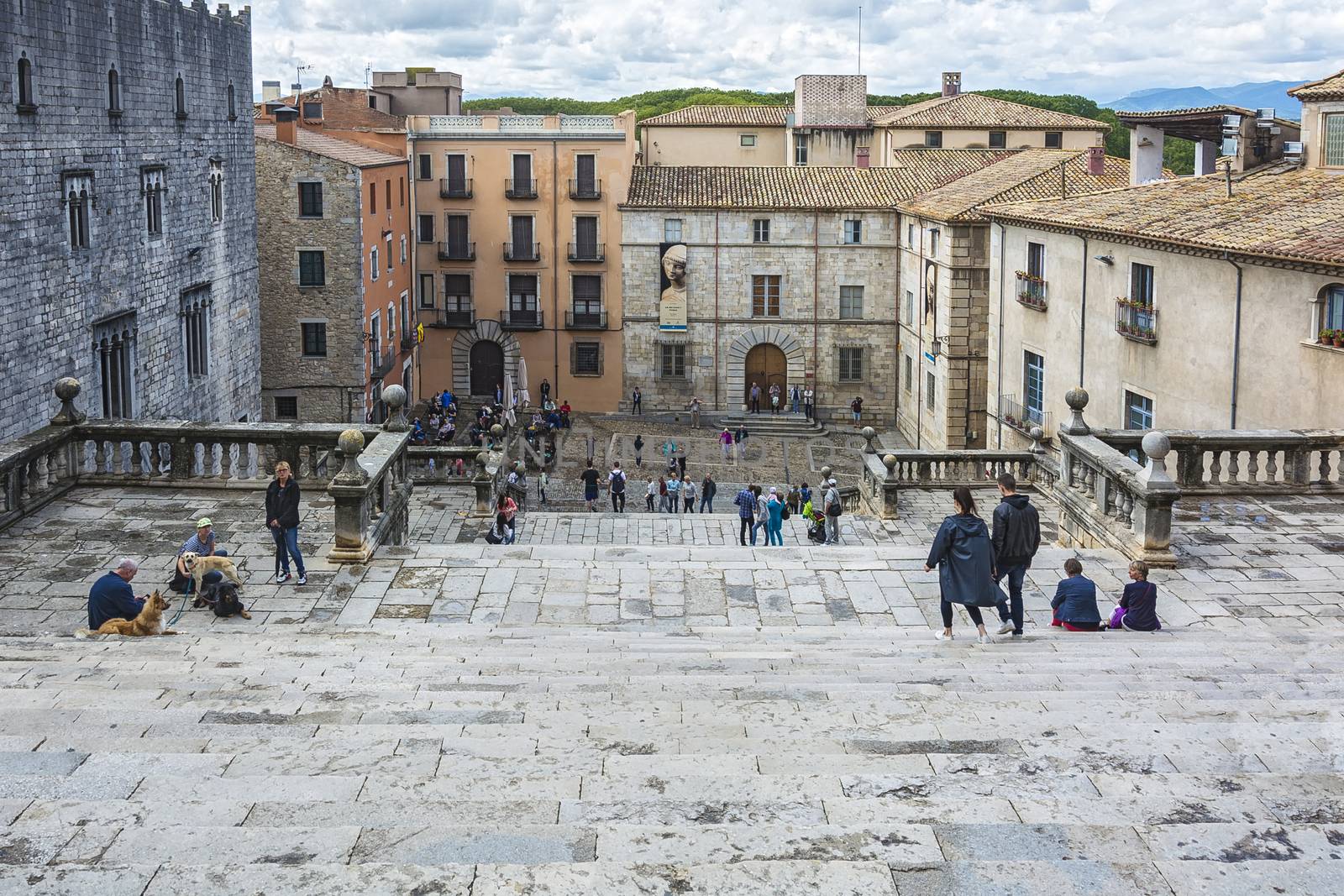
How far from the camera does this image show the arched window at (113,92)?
28109mm

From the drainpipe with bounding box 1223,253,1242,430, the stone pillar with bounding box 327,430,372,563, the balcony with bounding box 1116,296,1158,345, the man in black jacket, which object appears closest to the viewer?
the man in black jacket

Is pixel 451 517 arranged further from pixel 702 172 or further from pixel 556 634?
pixel 702 172

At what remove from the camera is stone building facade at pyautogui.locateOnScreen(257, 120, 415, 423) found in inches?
1919

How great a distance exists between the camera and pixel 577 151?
5875cm

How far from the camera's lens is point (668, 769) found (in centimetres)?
871

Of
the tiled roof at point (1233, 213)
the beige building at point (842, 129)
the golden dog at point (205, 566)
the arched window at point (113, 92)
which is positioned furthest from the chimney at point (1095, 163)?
the golden dog at point (205, 566)

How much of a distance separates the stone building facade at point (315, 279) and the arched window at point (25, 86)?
23629 mm

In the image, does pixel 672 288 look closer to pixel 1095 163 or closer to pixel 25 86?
pixel 1095 163

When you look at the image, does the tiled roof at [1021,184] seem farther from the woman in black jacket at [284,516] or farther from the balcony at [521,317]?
the woman in black jacket at [284,516]

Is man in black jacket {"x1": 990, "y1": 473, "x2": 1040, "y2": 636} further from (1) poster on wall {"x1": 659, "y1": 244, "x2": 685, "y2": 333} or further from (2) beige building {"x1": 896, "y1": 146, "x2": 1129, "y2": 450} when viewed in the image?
(1) poster on wall {"x1": 659, "y1": 244, "x2": 685, "y2": 333}

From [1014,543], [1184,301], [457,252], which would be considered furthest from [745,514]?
[457,252]

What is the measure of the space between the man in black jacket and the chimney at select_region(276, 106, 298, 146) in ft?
131

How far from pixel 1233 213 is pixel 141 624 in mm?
22078

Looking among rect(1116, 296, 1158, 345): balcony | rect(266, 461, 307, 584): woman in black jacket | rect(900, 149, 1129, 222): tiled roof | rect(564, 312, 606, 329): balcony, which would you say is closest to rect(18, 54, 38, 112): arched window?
rect(266, 461, 307, 584): woman in black jacket
